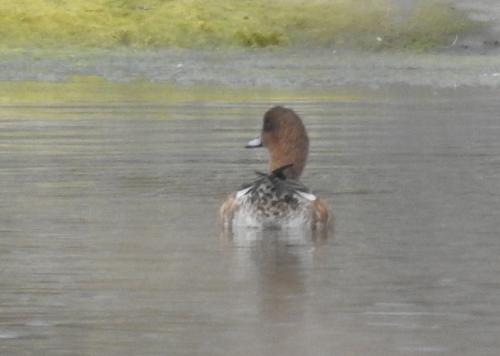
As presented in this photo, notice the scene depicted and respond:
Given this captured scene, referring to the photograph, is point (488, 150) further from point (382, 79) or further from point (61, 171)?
point (382, 79)

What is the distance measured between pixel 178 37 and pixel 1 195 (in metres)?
31.1

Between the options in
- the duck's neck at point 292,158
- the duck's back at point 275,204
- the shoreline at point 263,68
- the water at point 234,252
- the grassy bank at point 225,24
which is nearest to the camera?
the water at point 234,252

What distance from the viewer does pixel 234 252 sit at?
452 inches

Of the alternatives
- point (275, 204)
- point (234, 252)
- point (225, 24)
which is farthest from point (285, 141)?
point (225, 24)

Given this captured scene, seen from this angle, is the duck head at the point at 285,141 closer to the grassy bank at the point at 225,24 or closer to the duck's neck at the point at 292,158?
the duck's neck at the point at 292,158

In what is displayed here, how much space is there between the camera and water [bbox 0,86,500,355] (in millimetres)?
8672

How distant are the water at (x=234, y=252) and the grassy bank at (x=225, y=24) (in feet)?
80.3

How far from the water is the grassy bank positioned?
24462mm

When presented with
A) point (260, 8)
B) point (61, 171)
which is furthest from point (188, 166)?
point (260, 8)

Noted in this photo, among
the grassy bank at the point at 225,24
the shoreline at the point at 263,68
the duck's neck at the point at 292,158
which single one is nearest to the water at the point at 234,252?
the duck's neck at the point at 292,158

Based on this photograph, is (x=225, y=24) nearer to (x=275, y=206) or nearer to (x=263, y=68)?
(x=263, y=68)

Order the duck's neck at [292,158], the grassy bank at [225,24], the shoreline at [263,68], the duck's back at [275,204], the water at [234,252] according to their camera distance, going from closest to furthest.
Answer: the water at [234,252], the duck's back at [275,204], the duck's neck at [292,158], the shoreline at [263,68], the grassy bank at [225,24]

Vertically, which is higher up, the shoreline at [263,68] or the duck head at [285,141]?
the duck head at [285,141]

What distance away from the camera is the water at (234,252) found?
8672mm
